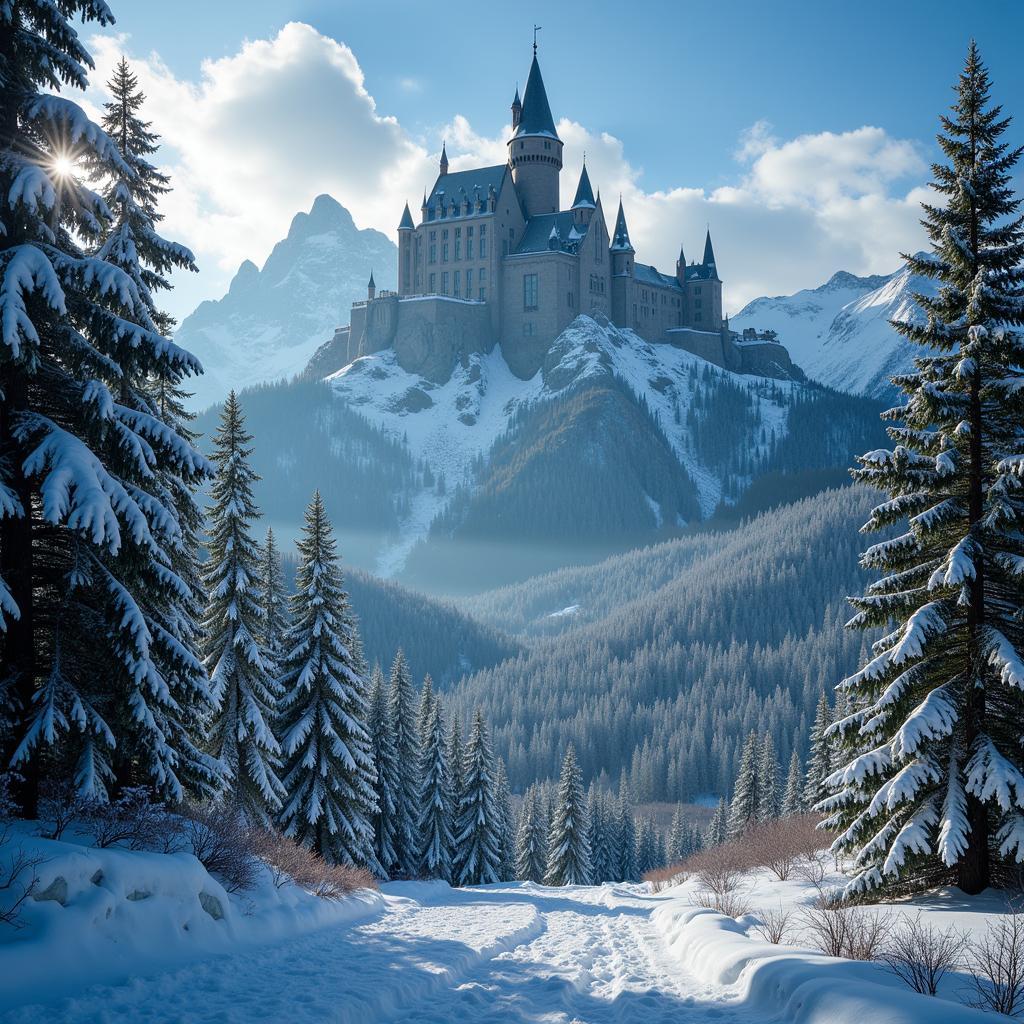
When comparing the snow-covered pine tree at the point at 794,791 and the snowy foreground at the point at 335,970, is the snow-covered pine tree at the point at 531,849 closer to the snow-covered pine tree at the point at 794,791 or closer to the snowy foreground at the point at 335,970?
the snow-covered pine tree at the point at 794,791

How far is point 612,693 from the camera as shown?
13862 cm

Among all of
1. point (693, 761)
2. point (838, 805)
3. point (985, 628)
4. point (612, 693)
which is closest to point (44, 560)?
point (838, 805)

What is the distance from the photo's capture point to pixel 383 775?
3950cm

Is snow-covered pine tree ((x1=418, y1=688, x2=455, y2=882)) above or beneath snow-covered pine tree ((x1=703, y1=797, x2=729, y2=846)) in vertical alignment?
above

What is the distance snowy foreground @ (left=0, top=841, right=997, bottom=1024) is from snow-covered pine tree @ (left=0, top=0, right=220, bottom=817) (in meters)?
2.37

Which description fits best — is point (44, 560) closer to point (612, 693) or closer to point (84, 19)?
point (84, 19)

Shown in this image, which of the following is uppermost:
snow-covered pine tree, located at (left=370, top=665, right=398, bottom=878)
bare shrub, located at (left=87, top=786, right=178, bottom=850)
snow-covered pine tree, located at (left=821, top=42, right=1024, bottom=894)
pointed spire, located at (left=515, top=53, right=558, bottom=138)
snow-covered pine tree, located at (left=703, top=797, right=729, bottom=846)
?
pointed spire, located at (left=515, top=53, right=558, bottom=138)

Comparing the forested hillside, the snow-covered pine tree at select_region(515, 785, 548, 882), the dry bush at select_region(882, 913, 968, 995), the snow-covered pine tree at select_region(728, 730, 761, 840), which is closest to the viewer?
the dry bush at select_region(882, 913, 968, 995)

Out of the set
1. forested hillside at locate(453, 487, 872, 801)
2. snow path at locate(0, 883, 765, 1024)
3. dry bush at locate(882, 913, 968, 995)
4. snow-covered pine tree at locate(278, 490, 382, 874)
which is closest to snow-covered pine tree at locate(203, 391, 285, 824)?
snow-covered pine tree at locate(278, 490, 382, 874)

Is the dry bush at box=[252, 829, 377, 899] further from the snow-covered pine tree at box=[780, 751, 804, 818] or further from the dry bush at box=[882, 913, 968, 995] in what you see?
the snow-covered pine tree at box=[780, 751, 804, 818]

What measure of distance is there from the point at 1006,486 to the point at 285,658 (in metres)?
21.2

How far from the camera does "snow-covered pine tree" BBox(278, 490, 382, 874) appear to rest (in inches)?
1096

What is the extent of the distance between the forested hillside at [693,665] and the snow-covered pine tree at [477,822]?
71.5 metres

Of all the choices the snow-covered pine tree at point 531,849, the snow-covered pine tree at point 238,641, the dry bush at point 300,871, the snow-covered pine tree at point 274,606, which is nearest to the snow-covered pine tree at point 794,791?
the snow-covered pine tree at point 531,849
